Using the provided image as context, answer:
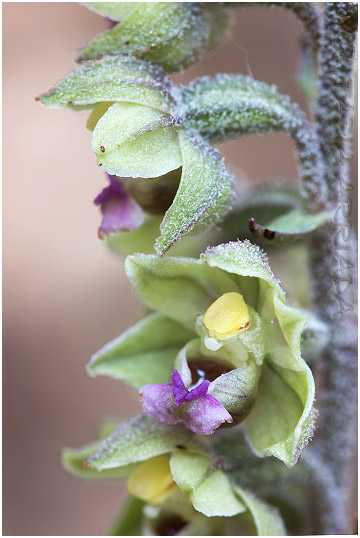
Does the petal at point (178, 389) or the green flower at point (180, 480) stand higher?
the petal at point (178, 389)

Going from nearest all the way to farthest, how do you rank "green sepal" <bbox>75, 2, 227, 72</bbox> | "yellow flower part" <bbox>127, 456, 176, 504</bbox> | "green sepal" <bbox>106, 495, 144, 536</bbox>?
"green sepal" <bbox>75, 2, 227, 72</bbox>, "yellow flower part" <bbox>127, 456, 176, 504</bbox>, "green sepal" <bbox>106, 495, 144, 536</bbox>

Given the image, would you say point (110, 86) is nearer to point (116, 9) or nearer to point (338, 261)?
point (116, 9)

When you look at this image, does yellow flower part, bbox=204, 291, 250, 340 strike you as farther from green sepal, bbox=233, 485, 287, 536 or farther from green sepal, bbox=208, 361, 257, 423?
green sepal, bbox=233, 485, 287, 536

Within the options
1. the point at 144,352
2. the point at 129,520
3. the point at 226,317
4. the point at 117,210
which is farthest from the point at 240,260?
the point at 129,520

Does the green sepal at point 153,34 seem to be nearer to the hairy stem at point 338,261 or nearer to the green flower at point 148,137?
the green flower at point 148,137

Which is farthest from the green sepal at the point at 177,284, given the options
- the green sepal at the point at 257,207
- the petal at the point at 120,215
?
the green sepal at the point at 257,207

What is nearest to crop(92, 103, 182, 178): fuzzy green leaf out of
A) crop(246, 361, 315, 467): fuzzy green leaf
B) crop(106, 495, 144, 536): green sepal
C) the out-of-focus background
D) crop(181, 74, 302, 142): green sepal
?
crop(181, 74, 302, 142): green sepal

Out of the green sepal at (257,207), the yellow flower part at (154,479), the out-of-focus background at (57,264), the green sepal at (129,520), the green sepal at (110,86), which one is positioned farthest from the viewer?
the out-of-focus background at (57,264)
